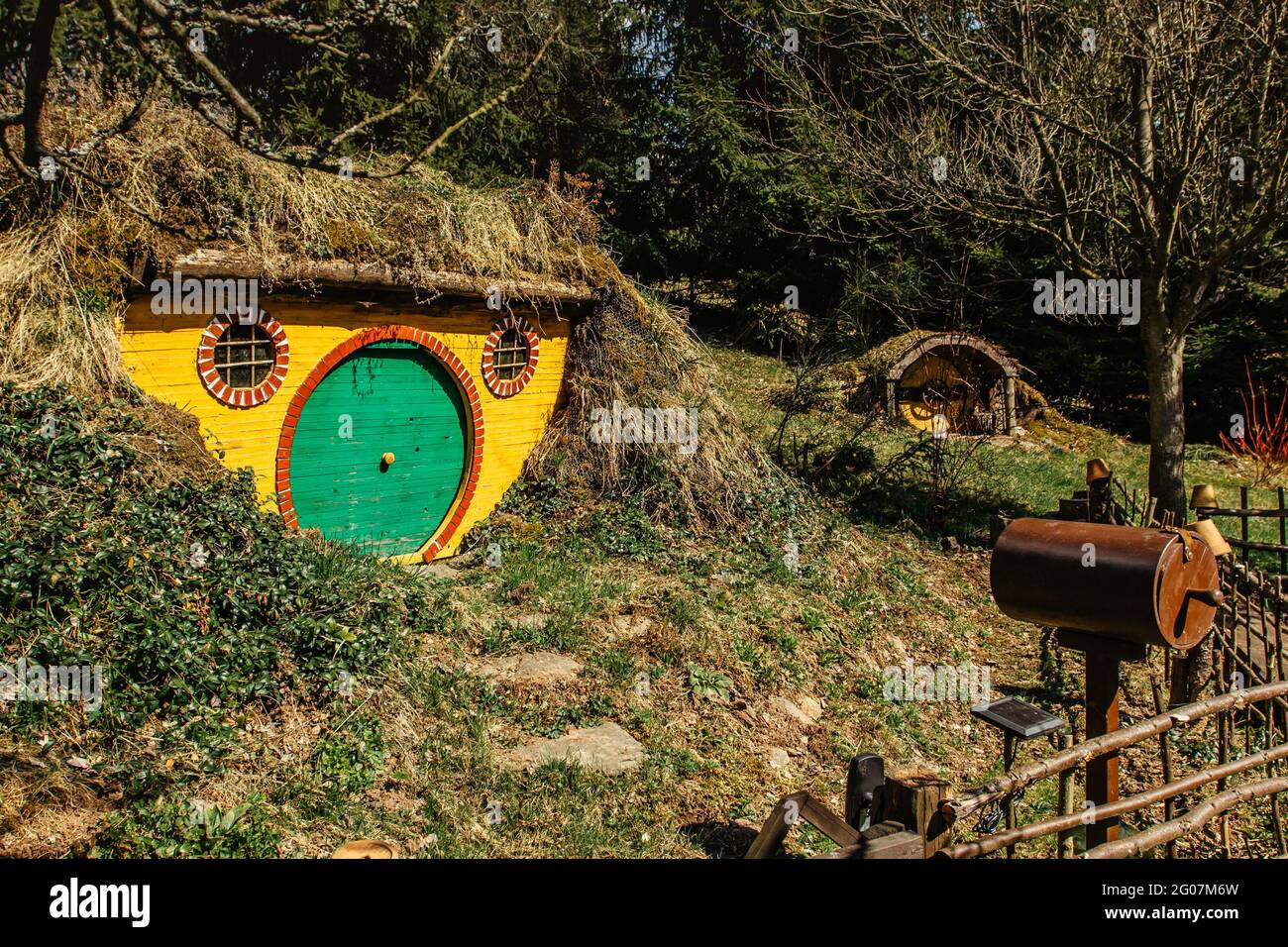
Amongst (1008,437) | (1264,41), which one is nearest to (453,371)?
(1264,41)

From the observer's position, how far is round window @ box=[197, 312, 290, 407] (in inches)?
316

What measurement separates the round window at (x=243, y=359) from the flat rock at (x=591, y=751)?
4317mm

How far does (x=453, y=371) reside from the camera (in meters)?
10.2

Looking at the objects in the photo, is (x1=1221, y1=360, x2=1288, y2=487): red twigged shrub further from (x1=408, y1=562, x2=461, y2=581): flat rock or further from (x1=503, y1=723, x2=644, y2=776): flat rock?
(x1=503, y1=723, x2=644, y2=776): flat rock

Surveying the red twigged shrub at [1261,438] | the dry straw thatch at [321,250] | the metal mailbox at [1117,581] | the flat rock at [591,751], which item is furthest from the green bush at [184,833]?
the red twigged shrub at [1261,438]

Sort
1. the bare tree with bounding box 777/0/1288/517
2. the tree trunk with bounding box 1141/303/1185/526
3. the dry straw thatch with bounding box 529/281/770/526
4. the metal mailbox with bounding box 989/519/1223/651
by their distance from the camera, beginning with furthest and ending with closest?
the tree trunk with bounding box 1141/303/1185/526
the dry straw thatch with bounding box 529/281/770/526
the bare tree with bounding box 777/0/1288/517
the metal mailbox with bounding box 989/519/1223/651

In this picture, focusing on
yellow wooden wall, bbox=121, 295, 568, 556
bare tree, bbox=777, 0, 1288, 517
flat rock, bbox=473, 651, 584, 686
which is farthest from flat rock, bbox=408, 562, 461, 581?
bare tree, bbox=777, 0, 1288, 517

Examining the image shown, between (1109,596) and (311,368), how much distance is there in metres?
7.27

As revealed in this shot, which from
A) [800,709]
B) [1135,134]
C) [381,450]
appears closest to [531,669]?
[800,709]

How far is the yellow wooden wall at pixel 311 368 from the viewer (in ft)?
25.3

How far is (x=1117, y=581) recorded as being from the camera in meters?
4.41

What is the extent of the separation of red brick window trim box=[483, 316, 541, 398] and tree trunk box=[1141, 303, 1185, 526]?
7.82m
